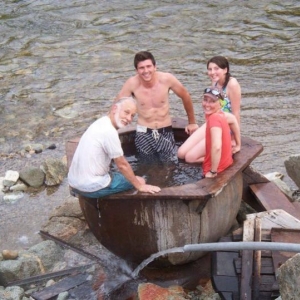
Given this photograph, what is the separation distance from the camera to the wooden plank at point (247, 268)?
4.57 meters

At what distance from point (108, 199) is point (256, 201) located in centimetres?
191

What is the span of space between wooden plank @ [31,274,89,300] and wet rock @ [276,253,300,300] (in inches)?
88.8

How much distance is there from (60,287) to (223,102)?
2.44 metres

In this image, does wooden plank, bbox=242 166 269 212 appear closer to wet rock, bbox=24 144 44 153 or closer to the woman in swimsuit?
the woman in swimsuit

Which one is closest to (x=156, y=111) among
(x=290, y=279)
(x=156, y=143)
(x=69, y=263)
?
(x=156, y=143)

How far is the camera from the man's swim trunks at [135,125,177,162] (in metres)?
6.41

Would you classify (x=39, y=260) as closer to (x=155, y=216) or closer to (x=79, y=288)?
(x=79, y=288)

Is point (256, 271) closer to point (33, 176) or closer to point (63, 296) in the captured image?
point (63, 296)

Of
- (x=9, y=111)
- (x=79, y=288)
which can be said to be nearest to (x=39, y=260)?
(x=79, y=288)

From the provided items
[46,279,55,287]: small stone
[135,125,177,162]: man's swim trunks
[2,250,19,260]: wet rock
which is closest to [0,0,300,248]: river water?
[2,250,19,260]: wet rock

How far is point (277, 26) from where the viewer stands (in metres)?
14.3

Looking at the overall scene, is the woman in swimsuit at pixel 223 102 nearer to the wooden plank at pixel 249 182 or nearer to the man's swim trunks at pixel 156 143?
the man's swim trunks at pixel 156 143

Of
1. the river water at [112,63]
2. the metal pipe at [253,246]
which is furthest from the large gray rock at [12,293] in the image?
the metal pipe at [253,246]

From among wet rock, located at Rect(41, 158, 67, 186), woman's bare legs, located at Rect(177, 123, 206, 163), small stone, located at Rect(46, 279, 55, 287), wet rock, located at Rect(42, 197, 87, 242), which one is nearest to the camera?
small stone, located at Rect(46, 279, 55, 287)
